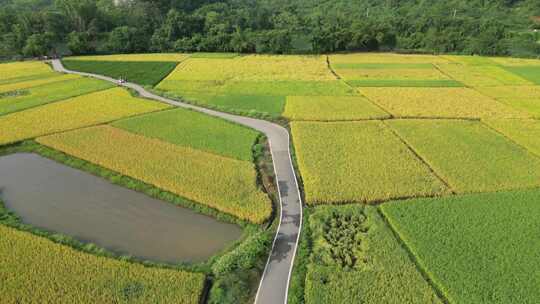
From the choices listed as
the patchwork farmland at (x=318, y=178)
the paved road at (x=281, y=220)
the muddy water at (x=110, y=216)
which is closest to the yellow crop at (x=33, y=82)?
the patchwork farmland at (x=318, y=178)

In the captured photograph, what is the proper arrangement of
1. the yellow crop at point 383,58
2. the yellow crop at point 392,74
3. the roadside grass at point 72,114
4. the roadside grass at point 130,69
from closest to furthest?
the roadside grass at point 72,114 < the roadside grass at point 130,69 < the yellow crop at point 392,74 < the yellow crop at point 383,58

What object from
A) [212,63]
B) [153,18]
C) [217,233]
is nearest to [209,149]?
[217,233]

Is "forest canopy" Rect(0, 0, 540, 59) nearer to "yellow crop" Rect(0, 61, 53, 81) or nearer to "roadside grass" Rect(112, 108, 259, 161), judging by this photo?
"yellow crop" Rect(0, 61, 53, 81)

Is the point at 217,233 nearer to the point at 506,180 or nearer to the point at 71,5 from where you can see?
the point at 506,180

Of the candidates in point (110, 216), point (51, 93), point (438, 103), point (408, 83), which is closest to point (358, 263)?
point (110, 216)

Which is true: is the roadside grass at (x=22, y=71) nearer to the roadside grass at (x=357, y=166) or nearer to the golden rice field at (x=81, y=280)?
the golden rice field at (x=81, y=280)

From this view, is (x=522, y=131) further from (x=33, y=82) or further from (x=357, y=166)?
(x=33, y=82)
